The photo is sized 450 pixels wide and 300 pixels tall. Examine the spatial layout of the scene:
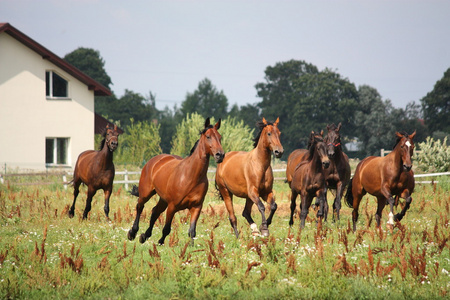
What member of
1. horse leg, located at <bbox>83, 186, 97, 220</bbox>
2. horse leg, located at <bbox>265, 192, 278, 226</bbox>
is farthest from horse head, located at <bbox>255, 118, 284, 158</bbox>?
horse leg, located at <bbox>83, 186, 97, 220</bbox>

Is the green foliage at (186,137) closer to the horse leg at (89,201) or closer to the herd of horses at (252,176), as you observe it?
the horse leg at (89,201)

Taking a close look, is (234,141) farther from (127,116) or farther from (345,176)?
(127,116)

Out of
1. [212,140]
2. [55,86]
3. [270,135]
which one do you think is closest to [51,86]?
[55,86]

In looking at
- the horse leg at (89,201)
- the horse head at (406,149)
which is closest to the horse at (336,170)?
the horse head at (406,149)

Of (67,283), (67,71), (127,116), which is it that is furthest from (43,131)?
(127,116)

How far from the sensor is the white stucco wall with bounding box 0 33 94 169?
29.8 meters

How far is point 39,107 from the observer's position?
3056cm

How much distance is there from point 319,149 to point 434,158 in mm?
14687

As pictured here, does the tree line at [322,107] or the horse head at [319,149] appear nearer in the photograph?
the horse head at [319,149]

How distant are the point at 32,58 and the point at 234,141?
15.1 m

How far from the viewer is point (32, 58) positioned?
3042cm

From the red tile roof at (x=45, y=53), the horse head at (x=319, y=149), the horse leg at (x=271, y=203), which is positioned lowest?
the horse leg at (x=271, y=203)

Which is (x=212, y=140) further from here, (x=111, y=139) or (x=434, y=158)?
(x=434, y=158)

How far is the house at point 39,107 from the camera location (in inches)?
1173
